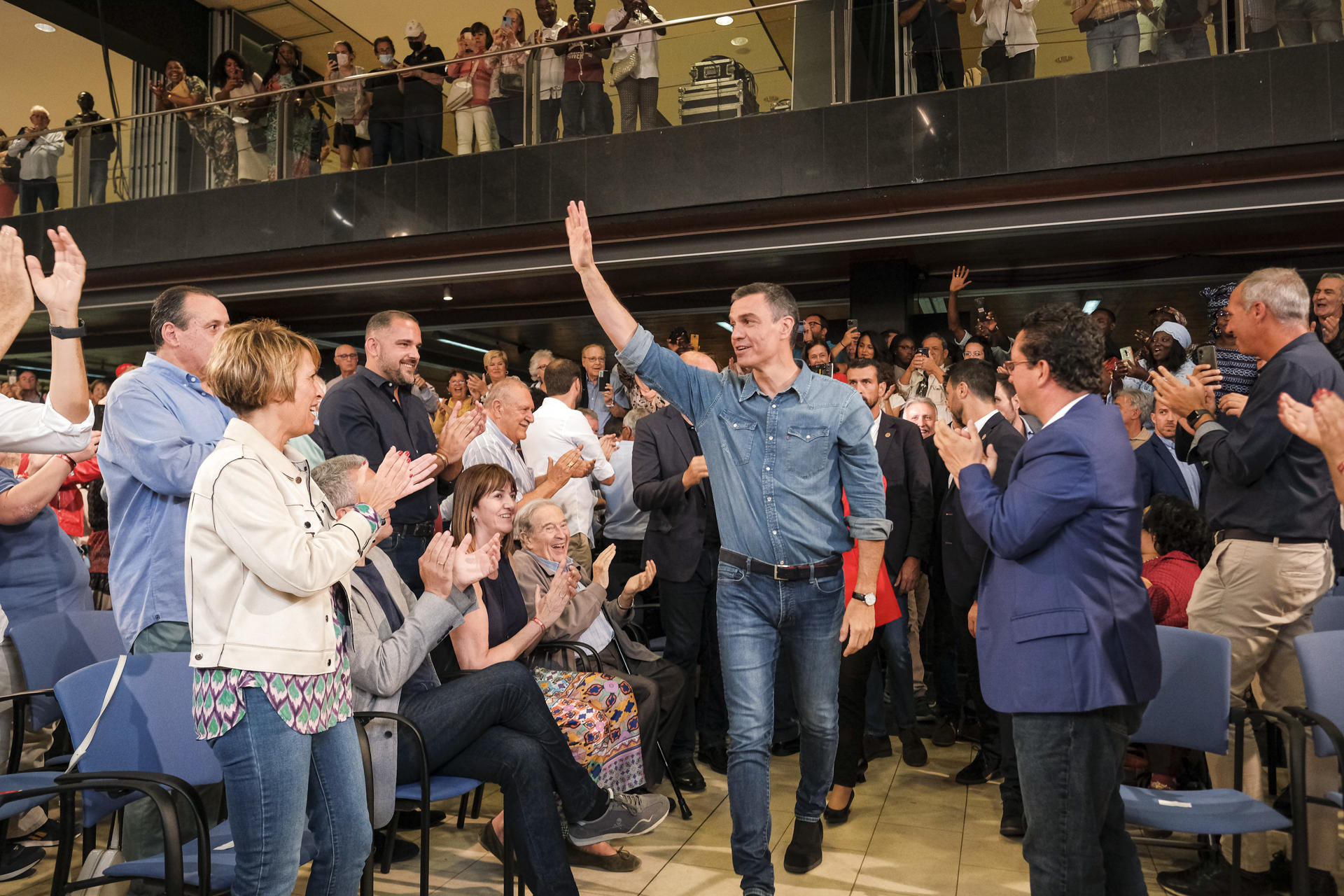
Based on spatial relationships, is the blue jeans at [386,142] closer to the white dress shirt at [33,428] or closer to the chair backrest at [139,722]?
the white dress shirt at [33,428]

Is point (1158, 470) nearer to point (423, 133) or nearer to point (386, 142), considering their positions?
point (423, 133)

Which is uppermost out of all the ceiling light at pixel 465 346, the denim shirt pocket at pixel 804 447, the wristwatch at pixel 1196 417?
the ceiling light at pixel 465 346

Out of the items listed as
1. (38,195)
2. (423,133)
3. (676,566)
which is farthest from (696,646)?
(38,195)

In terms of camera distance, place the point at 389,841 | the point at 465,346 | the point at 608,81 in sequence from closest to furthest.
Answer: the point at 389,841 → the point at 608,81 → the point at 465,346

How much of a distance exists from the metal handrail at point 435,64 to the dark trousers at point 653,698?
5423 mm

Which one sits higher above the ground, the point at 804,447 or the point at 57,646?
the point at 804,447

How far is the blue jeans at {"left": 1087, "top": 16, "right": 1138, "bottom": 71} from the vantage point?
A: 6480mm

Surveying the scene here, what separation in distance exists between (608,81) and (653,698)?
6043 mm

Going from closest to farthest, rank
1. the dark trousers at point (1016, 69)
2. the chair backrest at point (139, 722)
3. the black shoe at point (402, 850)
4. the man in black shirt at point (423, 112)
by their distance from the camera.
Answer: the chair backrest at point (139, 722), the black shoe at point (402, 850), the dark trousers at point (1016, 69), the man in black shirt at point (423, 112)

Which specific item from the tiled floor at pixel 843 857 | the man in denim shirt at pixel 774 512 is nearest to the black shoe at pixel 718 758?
the tiled floor at pixel 843 857

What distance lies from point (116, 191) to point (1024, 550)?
35.6 ft

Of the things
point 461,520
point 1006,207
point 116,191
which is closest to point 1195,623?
point 461,520

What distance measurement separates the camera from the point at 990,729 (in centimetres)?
390

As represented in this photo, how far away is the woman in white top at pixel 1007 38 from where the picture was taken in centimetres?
666
